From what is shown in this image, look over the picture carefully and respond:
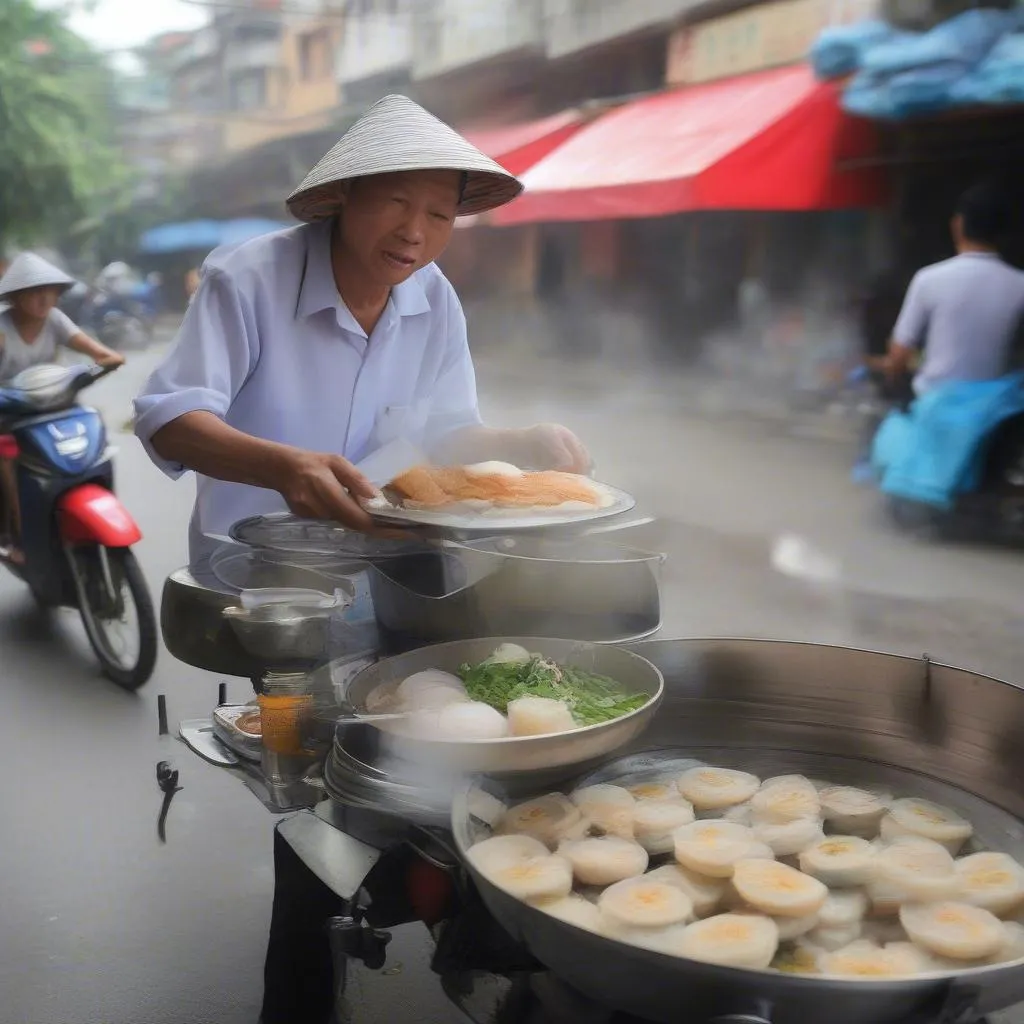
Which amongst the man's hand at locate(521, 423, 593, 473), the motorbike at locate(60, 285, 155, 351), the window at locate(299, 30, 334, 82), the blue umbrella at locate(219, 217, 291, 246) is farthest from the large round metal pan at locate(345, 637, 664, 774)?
the blue umbrella at locate(219, 217, 291, 246)

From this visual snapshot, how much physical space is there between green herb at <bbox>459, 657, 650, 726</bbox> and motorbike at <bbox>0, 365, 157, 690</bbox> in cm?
326

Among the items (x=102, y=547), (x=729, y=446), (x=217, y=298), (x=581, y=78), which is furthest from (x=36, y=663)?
(x=581, y=78)

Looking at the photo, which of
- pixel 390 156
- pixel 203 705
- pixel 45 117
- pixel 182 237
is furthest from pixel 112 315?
pixel 390 156

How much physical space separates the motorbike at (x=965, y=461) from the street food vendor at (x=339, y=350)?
4.76 metres

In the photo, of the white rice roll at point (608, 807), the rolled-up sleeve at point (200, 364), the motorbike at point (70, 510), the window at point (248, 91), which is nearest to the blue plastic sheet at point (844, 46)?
the motorbike at point (70, 510)

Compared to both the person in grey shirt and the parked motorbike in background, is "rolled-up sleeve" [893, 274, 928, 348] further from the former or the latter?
the parked motorbike in background

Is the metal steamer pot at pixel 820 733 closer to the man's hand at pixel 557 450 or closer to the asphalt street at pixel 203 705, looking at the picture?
the man's hand at pixel 557 450

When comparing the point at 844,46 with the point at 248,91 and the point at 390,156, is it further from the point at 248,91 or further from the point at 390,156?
the point at 248,91

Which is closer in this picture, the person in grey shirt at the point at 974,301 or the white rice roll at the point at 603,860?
the white rice roll at the point at 603,860

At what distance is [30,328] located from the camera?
231 inches

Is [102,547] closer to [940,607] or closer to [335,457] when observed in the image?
[335,457]

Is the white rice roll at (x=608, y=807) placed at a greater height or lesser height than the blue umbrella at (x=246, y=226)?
greater

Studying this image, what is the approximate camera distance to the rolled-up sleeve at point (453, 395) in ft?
7.99

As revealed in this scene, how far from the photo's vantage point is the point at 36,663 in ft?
16.2
